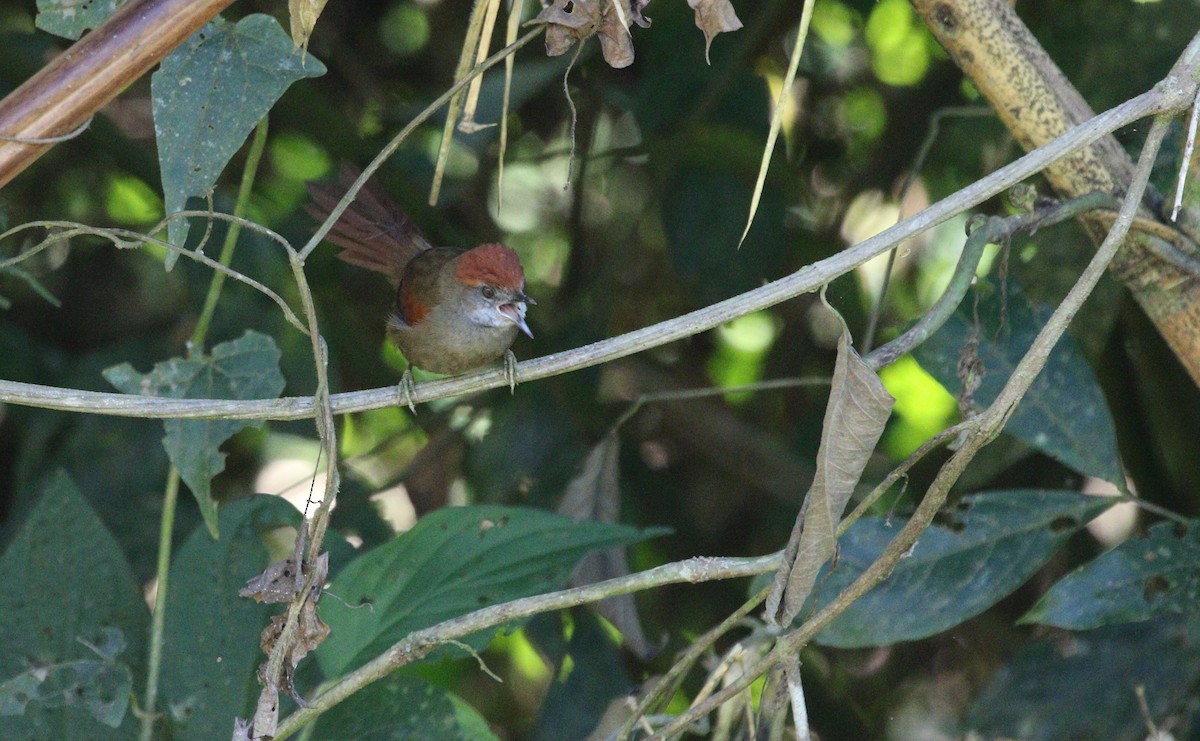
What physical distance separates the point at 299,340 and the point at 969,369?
81.6 inches

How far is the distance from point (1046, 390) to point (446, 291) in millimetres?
1425

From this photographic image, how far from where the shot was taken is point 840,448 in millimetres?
1619

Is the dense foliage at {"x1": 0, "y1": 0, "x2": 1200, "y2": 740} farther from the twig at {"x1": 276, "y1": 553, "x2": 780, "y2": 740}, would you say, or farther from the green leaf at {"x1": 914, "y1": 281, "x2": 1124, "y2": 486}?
the twig at {"x1": 276, "y1": 553, "x2": 780, "y2": 740}

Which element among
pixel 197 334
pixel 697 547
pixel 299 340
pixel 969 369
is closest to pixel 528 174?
pixel 299 340

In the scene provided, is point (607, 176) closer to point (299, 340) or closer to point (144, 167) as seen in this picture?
point (299, 340)

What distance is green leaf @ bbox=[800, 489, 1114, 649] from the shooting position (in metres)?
2.22

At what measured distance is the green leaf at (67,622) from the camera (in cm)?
229

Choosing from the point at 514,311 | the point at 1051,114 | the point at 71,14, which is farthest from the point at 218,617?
the point at 1051,114

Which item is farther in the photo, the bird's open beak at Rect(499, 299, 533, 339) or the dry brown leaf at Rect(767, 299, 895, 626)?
the bird's open beak at Rect(499, 299, 533, 339)

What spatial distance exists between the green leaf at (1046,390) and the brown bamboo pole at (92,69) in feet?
4.64

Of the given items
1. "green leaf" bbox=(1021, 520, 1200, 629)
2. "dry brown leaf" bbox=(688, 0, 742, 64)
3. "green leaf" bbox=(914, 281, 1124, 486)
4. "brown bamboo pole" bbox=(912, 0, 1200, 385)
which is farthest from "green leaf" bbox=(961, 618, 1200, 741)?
"dry brown leaf" bbox=(688, 0, 742, 64)

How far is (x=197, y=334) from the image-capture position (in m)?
2.37

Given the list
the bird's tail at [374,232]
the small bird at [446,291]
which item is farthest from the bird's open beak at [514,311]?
the bird's tail at [374,232]

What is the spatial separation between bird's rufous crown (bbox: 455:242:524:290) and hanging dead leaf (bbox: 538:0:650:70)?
4.18 ft
